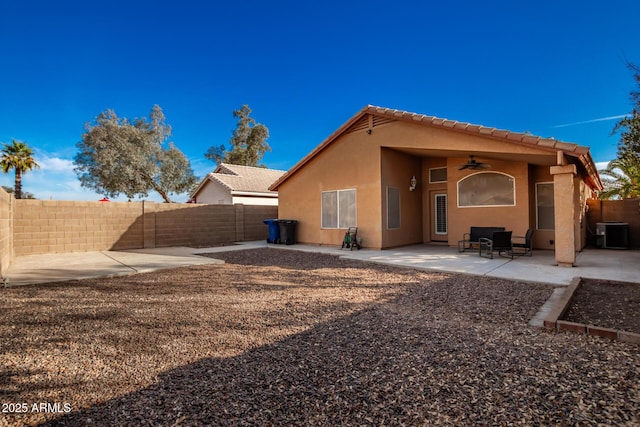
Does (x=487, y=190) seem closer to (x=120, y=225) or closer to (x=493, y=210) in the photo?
(x=493, y=210)

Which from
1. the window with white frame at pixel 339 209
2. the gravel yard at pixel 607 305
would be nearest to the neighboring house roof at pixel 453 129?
the window with white frame at pixel 339 209

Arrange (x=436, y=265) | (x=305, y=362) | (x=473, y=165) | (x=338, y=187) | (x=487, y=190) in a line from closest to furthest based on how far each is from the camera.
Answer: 1. (x=305, y=362)
2. (x=436, y=265)
3. (x=473, y=165)
4. (x=487, y=190)
5. (x=338, y=187)

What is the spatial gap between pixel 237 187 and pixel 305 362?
63.1ft

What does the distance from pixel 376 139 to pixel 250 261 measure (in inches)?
244

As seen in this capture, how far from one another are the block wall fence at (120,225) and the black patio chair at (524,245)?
1210cm

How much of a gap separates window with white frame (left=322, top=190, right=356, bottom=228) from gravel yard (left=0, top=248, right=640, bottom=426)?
7.13 meters

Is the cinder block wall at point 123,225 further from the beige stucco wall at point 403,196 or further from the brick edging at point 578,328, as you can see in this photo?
the brick edging at point 578,328

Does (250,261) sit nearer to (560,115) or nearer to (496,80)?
(496,80)

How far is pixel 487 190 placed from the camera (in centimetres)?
1123

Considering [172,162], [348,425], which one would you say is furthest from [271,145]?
[348,425]

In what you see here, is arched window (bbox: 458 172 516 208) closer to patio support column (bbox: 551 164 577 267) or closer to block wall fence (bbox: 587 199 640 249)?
patio support column (bbox: 551 164 577 267)

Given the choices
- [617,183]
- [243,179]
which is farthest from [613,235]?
[243,179]

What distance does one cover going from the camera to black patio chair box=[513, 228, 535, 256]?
31.0ft

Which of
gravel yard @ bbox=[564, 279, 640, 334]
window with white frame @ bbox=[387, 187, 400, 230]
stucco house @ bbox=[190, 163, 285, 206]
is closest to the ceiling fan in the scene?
window with white frame @ bbox=[387, 187, 400, 230]
